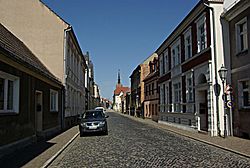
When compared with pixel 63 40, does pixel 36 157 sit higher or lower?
lower

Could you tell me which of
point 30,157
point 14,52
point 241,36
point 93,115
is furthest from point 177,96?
point 30,157

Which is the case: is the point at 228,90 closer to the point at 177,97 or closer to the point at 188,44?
the point at 188,44

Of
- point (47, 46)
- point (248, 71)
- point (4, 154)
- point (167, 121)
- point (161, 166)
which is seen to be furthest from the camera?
point (167, 121)

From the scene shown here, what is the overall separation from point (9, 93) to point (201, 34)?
1274 centimetres

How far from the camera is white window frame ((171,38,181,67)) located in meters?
25.4

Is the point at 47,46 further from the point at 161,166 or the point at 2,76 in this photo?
the point at 161,166

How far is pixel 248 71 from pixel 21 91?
10.8 metres

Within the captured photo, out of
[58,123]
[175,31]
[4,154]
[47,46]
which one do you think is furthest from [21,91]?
[175,31]

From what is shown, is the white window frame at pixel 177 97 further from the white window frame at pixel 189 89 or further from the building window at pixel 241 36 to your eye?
the building window at pixel 241 36

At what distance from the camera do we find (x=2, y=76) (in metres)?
11.0

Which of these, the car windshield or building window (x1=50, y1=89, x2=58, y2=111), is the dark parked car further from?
building window (x1=50, y1=89, x2=58, y2=111)

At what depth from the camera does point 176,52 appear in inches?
1041

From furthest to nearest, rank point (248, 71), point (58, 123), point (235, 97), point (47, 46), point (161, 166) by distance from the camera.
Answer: point (47, 46), point (58, 123), point (235, 97), point (248, 71), point (161, 166)

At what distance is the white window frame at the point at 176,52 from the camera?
2536cm
